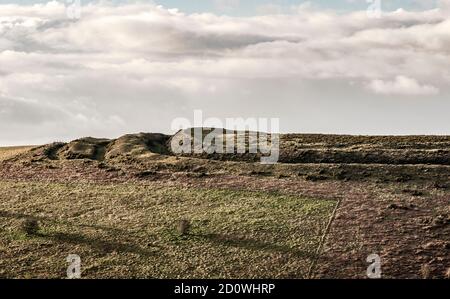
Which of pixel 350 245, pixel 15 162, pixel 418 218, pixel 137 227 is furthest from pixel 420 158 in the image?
pixel 15 162

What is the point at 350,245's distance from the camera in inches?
1709

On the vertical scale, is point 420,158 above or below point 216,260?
above

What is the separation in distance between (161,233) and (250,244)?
7.40m

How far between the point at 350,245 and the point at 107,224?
19767 mm

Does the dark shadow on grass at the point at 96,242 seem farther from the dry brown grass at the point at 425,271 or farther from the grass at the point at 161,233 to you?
the dry brown grass at the point at 425,271

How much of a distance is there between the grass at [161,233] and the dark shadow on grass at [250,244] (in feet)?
0.23

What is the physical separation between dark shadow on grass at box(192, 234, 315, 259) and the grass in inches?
2.8

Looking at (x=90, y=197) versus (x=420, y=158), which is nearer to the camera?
(x=90, y=197)

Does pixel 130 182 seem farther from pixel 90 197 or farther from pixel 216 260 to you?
pixel 216 260

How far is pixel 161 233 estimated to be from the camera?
47.4 m

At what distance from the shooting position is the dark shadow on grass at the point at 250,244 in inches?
1671

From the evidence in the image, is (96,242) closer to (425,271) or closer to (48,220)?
(48,220)
